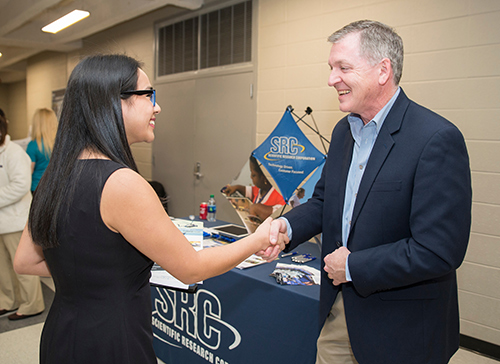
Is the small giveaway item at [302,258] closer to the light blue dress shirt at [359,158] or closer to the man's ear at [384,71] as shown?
the light blue dress shirt at [359,158]

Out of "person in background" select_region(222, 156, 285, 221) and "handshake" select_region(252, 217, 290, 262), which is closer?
"handshake" select_region(252, 217, 290, 262)

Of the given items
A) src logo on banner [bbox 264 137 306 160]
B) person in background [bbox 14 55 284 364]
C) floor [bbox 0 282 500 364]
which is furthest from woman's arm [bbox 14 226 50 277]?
src logo on banner [bbox 264 137 306 160]

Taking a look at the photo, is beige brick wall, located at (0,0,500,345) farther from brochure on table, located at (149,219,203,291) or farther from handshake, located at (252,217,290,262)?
brochure on table, located at (149,219,203,291)

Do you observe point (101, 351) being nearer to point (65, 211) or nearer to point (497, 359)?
point (65, 211)

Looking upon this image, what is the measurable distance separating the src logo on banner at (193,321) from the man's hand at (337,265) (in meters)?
0.88

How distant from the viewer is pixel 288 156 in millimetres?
2729

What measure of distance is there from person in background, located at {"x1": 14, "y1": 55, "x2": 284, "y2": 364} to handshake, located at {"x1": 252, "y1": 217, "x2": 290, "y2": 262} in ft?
1.48

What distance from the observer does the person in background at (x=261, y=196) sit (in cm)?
271

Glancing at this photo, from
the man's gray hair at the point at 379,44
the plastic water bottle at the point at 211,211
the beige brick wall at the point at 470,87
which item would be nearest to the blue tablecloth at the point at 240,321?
the plastic water bottle at the point at 211,211

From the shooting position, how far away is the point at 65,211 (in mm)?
1030

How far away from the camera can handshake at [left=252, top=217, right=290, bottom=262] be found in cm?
157

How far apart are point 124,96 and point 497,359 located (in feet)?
10.5

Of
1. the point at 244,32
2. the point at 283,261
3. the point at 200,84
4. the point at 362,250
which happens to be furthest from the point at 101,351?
the point at 200,84

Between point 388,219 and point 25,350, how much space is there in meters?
2.81
